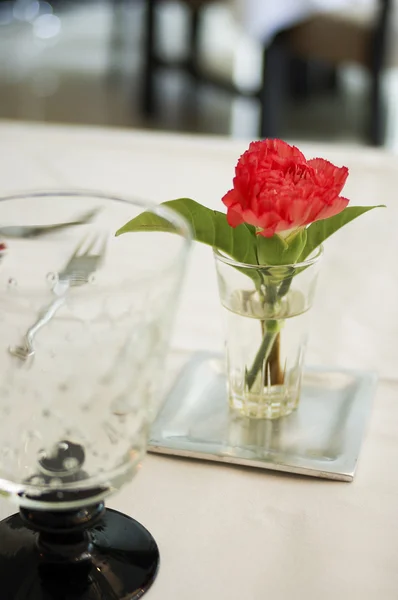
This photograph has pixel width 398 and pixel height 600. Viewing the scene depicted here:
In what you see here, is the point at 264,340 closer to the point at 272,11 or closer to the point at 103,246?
the point at 103,246

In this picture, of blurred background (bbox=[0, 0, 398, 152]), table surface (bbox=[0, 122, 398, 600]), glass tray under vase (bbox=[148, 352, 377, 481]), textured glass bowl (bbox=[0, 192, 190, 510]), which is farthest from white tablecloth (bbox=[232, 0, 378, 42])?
textured glass bowl (bbox=[0, 192, 190, 510])

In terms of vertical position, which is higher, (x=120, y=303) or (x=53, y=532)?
(x=120, y=303)

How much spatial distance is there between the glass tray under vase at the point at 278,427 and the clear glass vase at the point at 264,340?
0.01 metres

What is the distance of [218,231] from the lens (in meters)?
0.55

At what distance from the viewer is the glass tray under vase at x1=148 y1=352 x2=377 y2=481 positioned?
54cm

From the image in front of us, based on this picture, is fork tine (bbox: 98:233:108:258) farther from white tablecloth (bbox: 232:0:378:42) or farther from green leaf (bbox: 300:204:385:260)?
white tablecloth (bbox: 232:0:378:42)

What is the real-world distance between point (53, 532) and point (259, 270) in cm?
20

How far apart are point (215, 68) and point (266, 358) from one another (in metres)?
3.29

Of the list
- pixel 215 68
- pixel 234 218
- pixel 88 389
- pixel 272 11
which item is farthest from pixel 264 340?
pixel 215 68

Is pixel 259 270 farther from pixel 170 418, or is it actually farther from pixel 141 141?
pixel 141 141

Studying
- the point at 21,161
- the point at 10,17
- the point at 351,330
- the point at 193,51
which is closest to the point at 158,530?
the point at 351,330

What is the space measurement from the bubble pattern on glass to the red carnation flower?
0.12 metres

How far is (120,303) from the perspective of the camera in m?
0.35

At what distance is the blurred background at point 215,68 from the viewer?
107 inches
